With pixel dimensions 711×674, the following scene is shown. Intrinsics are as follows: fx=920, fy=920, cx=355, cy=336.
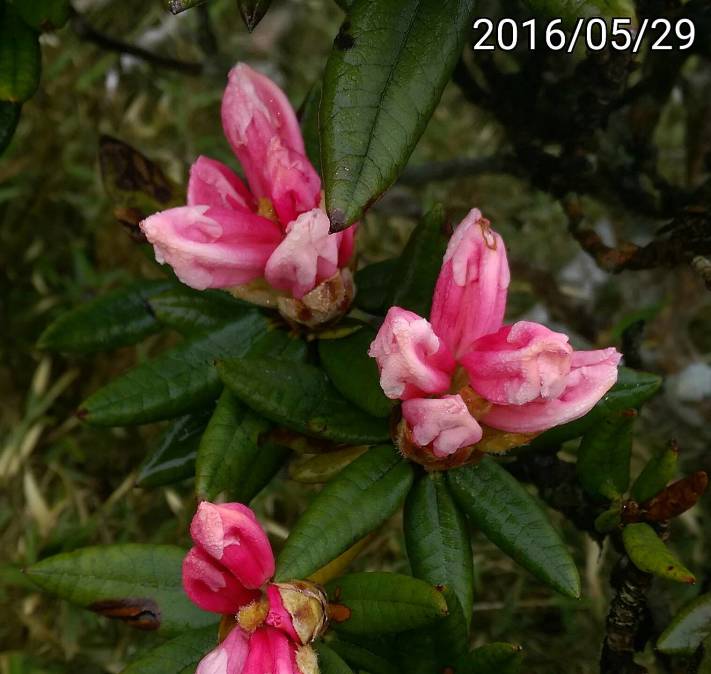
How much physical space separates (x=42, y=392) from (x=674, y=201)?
5.01ft

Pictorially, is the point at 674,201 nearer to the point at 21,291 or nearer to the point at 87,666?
the point at 87,666

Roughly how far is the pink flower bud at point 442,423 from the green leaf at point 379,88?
0.63 feet

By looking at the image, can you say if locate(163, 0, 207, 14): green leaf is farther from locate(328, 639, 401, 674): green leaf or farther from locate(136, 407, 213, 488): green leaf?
locate(328, 639, 401, 674): green leaf

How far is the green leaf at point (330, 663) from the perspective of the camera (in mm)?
950

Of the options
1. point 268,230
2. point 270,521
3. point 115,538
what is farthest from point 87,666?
point 268,230

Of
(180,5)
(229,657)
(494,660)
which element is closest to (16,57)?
(180,5)

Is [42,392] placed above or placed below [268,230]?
below

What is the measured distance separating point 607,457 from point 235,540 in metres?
0.46

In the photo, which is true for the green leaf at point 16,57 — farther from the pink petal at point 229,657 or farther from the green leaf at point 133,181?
the pink petal at point 229,657

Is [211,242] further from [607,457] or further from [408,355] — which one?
[607,457]

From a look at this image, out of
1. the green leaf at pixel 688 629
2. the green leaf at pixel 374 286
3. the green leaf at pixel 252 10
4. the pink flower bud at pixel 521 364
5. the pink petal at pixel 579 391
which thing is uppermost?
the green leaf at pixel 252 10

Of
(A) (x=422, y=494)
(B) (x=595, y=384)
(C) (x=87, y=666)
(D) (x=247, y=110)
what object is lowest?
(C) (x=87, y=666)

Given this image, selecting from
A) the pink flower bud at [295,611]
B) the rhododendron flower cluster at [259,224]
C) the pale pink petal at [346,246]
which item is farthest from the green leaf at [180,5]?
the pink flower bud at [295,611]

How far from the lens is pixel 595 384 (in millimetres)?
885
